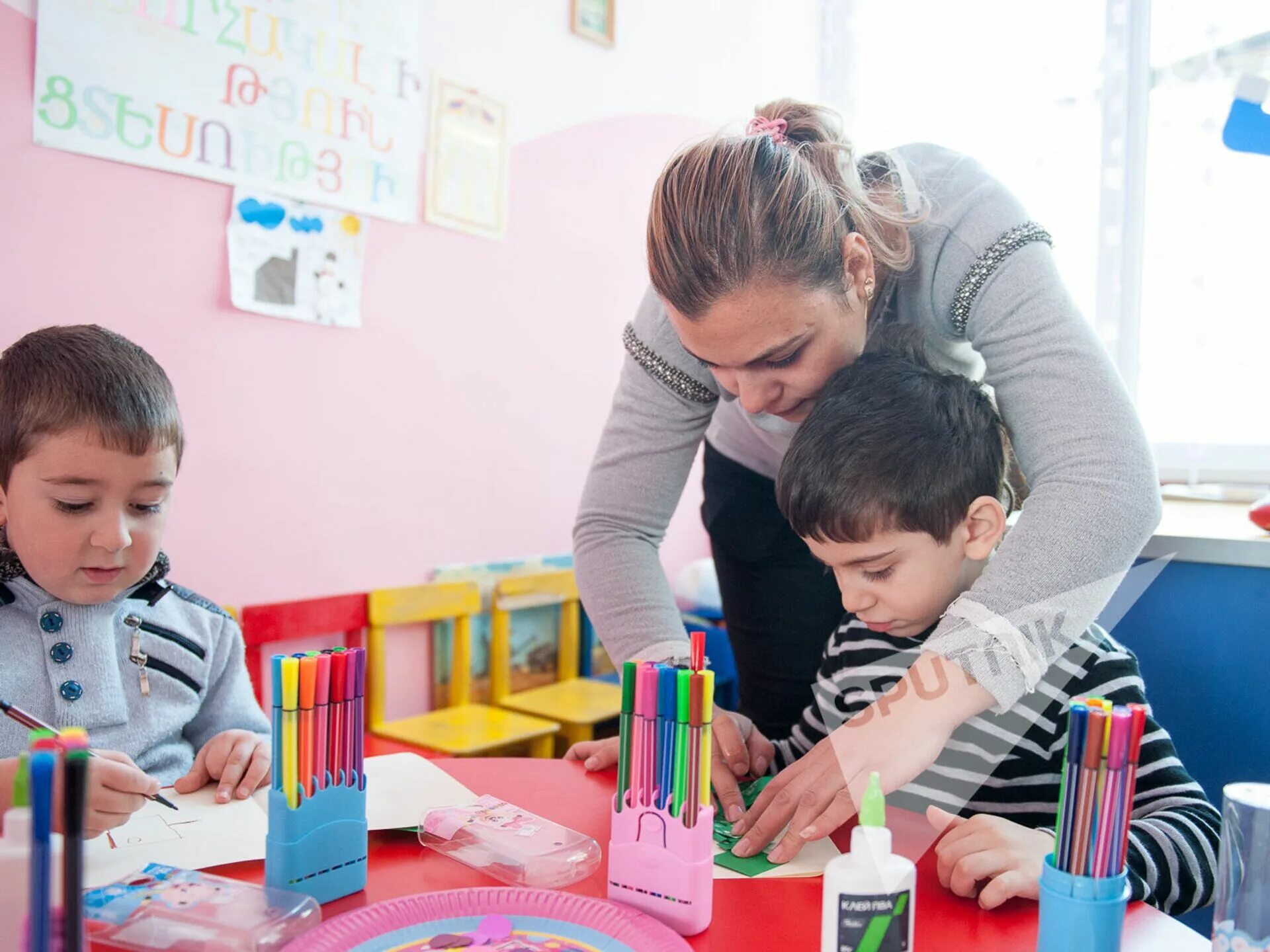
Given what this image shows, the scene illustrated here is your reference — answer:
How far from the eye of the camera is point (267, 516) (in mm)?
1800

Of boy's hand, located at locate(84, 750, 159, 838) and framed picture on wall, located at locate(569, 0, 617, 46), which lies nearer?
boy's hand, located at locate(84, 750, 159, 838)

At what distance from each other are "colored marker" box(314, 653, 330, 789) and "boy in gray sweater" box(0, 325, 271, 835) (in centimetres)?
29

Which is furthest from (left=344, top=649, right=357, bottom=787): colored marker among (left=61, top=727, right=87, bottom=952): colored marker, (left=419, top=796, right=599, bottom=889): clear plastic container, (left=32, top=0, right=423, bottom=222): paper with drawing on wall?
(left=32, top=0, right=423, bottom=222): paper with drawing on wall

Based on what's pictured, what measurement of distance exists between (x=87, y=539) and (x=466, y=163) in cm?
133

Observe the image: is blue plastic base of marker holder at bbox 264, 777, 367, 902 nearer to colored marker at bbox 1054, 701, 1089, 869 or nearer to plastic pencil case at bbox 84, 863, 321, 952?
plastic pencil case at bbox 84, 863, 321, 952

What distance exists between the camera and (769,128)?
98cm

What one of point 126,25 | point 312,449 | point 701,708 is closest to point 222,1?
point 126,25

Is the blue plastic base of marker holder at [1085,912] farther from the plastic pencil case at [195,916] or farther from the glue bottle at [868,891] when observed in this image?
the plastic pencil case at [195,916]

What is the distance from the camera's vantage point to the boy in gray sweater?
95 centimetres

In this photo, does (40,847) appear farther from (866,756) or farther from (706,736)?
(866,756)

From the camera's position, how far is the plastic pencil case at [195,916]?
0.55 meters

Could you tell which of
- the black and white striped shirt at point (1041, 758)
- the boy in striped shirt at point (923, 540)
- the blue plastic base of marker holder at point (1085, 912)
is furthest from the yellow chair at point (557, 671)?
the blue plastic base of marker holder at point (1085, 912)

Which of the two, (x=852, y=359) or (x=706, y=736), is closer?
(x=706, y=736)

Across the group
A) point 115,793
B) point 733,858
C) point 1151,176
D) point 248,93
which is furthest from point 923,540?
point 1151,176
